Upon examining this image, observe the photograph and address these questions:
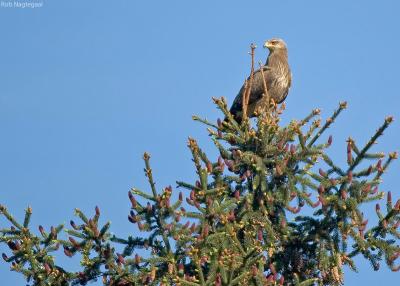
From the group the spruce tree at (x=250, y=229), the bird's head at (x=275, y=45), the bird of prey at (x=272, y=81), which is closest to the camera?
the spruce tree at (x=250, y=229)

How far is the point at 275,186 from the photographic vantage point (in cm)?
1025

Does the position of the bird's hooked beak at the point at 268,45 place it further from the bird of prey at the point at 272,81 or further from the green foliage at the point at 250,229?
the green foliage at the point at 250,229

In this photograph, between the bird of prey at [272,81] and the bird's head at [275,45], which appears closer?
the bird of prey at [272,81]

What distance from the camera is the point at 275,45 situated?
18000mm

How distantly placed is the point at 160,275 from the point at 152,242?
42 cm

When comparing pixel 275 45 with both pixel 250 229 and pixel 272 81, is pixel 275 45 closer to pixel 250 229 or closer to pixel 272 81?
pixel 272 81

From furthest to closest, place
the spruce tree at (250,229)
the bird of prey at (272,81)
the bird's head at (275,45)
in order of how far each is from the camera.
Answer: the bird's head at (275,45) → the bird of prey at (272,81) → the spruce tree at (250,229)

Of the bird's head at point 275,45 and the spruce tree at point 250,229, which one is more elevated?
the bird's head at point 275,45

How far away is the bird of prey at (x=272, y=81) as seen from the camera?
53.4 feet

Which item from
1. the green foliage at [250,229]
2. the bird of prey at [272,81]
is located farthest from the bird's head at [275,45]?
the green foliage at [250,229]

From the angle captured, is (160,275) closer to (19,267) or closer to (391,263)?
(19,267)

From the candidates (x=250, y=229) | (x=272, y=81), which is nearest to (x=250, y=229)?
(x=250, y=229)

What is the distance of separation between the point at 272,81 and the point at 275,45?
143 centimetres

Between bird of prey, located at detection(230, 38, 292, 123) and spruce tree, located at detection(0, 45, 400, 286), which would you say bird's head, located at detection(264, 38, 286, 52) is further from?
spruce tree, located at detection(0, 45, 400, 286)
